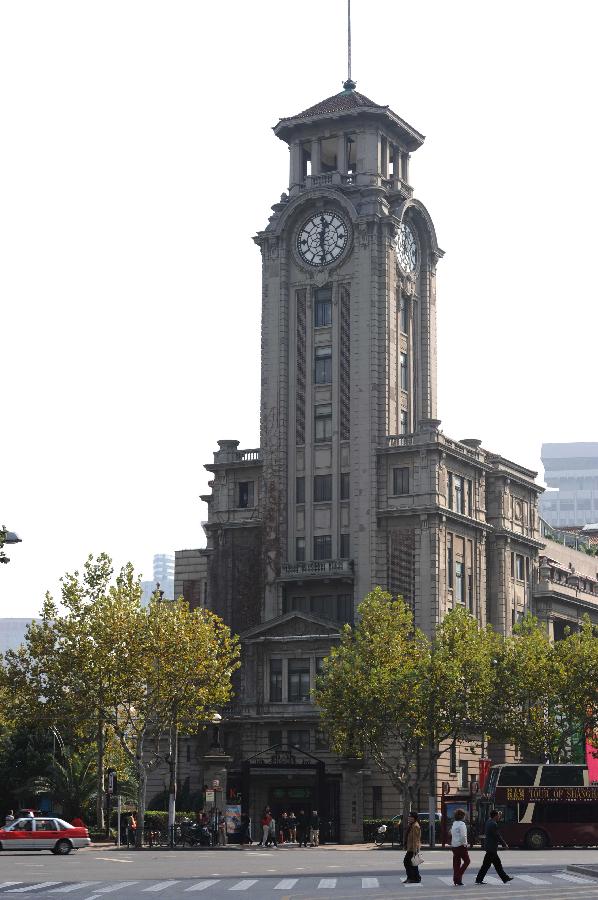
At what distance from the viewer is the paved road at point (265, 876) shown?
4012 cm

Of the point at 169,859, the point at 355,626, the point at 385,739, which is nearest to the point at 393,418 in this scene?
the point at 355,626

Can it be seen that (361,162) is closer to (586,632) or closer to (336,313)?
(336,313)

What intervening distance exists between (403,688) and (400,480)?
20693 millimetres

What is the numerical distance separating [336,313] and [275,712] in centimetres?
2646

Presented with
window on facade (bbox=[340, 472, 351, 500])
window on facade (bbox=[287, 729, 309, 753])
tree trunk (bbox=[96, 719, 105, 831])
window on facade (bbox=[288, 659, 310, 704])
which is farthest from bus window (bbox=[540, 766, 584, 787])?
window on facade (bbox=[340, 472, 351, 500])

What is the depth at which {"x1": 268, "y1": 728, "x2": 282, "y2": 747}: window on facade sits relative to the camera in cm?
9712

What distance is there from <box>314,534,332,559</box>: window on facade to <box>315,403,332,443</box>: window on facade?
6.39 m

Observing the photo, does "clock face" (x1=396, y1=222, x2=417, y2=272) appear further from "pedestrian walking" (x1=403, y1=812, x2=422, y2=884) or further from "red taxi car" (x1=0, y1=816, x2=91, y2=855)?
"pedestrian walking" (x1=403, y1=812, x2=422, y2=884)

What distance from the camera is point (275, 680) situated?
98438 millimetres

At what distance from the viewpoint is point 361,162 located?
349 feet

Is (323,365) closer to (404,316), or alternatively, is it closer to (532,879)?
(404,316)

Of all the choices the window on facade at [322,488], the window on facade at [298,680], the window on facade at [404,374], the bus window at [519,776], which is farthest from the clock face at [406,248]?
the bus window at [519,776]

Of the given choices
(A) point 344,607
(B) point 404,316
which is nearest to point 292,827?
(A) point 344,607

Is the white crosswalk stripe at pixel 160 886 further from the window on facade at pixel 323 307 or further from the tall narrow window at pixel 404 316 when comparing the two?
the tall narrow window at pixel 404 316
